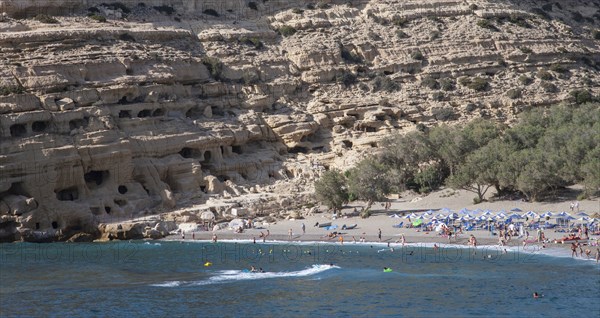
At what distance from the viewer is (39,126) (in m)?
60.7

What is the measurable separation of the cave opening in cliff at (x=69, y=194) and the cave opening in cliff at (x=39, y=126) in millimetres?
4023

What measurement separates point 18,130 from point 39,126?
4.68ft

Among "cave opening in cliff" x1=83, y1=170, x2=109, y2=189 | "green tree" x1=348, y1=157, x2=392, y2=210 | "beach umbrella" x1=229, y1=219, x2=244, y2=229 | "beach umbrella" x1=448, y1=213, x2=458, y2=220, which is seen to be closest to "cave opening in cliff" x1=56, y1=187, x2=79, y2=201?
"cave opening in cliff" x1=83, y1=170, x2=109, y2=189

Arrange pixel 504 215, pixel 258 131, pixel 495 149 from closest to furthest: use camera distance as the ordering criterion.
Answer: pixel 504 215, pixel 495 149, pixel 258 131

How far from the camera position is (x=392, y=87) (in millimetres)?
76750

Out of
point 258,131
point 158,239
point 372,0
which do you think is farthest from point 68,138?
point 372,0

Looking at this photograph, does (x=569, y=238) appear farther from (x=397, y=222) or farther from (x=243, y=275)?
(x=243, y=275)

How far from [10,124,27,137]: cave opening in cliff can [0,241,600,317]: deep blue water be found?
7.29 metres

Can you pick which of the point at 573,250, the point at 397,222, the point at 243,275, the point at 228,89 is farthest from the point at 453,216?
the point at 228,89

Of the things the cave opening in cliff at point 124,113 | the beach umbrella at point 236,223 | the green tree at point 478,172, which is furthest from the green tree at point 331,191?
the cave opening in cliff at point 124,113

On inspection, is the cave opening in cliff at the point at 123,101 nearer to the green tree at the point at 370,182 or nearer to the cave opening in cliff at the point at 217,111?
the cave opening in cliff at the point at 217,111

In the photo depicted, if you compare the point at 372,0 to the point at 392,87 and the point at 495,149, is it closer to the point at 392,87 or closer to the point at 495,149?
the point at 392,87

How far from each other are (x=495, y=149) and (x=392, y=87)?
613 inches

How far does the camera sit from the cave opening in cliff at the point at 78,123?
6169cm
